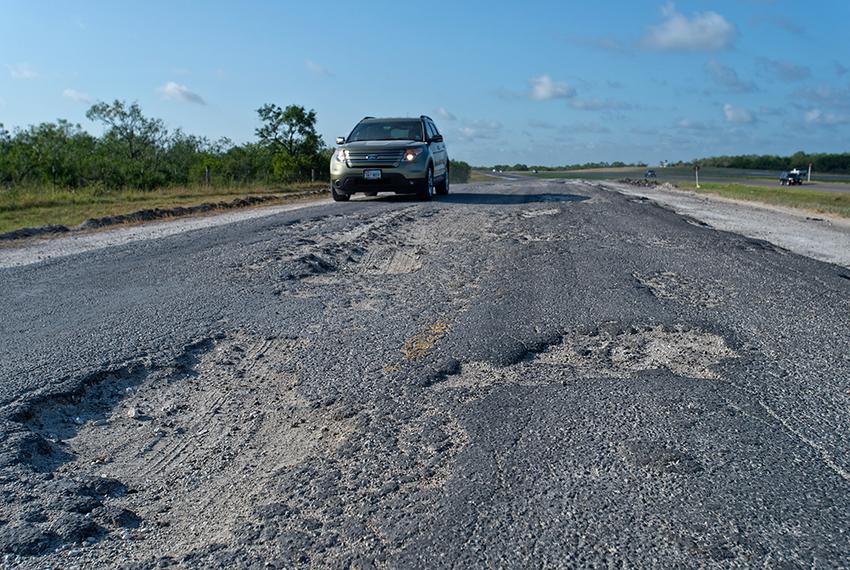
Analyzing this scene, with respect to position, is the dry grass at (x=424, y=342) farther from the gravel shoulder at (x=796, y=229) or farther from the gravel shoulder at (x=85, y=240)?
the gravel shoulder at (x=796, y=229)

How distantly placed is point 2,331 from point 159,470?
2.66 meters

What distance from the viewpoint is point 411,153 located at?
15.9m

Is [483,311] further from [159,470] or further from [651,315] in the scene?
[159,470]

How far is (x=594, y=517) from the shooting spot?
2.85 metres

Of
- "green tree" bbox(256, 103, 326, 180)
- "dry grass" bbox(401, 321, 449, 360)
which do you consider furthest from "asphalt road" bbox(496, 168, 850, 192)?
"dry grass" bbox(401, 321, 449, 360)

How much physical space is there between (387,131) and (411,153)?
4.25ft

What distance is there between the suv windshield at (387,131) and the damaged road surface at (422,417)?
9.44m

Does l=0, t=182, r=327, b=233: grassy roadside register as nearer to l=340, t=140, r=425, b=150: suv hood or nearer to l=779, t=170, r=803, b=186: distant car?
l=340, t=140, r=425, b=150: suv hood

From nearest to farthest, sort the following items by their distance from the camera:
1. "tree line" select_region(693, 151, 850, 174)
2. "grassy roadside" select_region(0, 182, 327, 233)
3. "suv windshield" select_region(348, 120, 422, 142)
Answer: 1. "grassy roadside" select_region(0, 182, 327, 233)
2. "suv windshield" select_region(348, 120, 422, 142)
3. "tree line" select_region(693, 151, 850, 174)

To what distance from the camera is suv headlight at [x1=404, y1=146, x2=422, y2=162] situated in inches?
623

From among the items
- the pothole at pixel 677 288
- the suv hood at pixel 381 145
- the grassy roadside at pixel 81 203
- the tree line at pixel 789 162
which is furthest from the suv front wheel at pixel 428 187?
the tree line at pixel 789 162

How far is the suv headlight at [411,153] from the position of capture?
52.0 ft

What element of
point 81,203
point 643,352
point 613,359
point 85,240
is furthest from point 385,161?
point 613,359

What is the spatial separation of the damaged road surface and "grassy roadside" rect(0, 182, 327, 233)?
782cm
